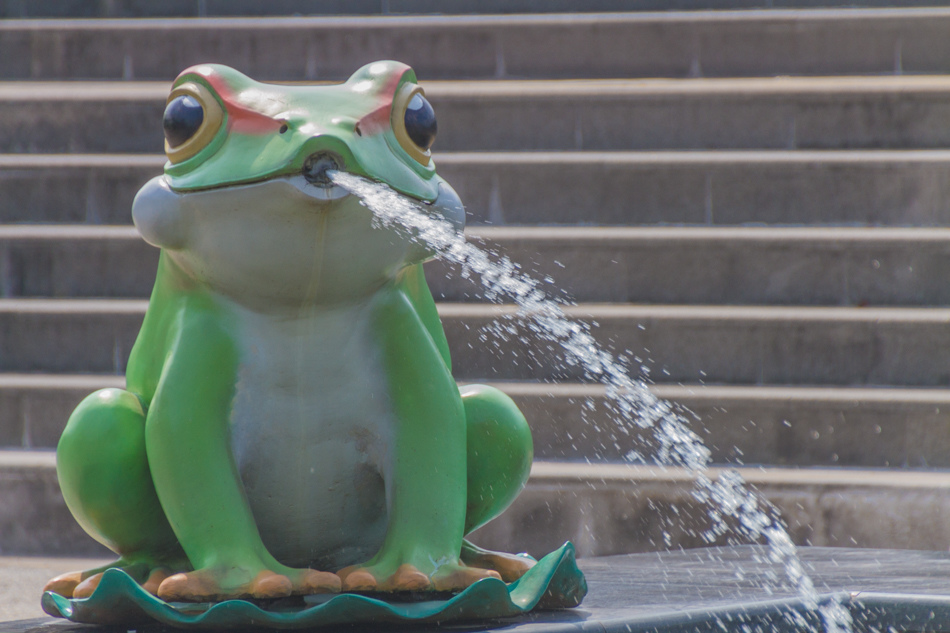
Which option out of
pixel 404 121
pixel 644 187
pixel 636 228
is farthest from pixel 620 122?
pixel 404 121

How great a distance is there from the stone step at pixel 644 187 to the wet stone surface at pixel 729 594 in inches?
68.7

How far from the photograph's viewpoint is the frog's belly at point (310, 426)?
148 centimetres

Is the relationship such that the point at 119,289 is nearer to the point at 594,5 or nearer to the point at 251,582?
the point at 594,5

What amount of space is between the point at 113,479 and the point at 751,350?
2327mm

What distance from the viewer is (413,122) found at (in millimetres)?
1480

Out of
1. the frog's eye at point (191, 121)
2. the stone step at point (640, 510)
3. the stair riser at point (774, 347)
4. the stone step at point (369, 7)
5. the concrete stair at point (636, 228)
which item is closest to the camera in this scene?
the frog's eye at point (191, 121)

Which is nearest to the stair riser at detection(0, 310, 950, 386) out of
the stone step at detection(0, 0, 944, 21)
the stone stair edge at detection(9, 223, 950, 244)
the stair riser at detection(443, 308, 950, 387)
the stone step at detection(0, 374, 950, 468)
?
the stair riser at detection(443, 308, 950, 387)

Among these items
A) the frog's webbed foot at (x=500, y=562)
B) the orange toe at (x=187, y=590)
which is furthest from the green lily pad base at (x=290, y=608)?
the frog's webbed foot at (x=500, y=562)

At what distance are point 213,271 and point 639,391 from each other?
2015mm

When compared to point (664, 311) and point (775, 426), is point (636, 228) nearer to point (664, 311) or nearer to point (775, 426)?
point (664, 311)

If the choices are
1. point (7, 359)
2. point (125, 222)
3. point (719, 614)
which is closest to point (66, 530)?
point (7, 359)

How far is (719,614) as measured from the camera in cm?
156

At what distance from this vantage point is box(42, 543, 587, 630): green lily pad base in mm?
1319

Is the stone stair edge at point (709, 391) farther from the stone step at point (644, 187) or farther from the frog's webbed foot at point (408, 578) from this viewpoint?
the frog's webbed foot at point (408, 578)
